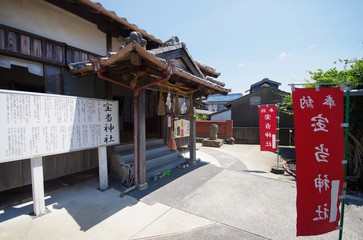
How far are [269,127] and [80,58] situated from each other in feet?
27.7

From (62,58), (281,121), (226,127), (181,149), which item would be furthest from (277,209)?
(281,121)

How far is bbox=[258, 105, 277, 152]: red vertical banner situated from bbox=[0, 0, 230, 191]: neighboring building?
395 cm

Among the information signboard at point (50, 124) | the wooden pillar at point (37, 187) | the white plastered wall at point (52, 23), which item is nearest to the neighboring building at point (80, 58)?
the white plastered wall at point (52, 23)

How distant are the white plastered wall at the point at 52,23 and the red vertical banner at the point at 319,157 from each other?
22.7ft

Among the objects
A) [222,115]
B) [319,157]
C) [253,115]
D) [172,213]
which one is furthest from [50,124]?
[222,115]

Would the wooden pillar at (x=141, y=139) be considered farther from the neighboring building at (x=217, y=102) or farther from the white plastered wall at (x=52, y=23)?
the neighboring building at (x=217, y=102)

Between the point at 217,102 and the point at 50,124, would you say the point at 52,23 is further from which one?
the point at 217,102

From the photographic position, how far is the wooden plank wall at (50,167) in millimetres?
4668

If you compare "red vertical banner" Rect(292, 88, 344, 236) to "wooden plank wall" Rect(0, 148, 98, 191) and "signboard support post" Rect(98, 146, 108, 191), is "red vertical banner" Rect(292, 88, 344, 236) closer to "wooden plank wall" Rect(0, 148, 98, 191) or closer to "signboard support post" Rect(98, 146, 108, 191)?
"signboard support post" Rect(98, 146, 108, 191)

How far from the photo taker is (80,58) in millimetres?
6141

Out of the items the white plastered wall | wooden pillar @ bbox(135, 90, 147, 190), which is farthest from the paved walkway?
the white plastered wall

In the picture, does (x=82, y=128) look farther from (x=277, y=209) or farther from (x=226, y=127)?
(x=226, y=127)

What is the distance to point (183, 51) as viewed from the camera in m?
7.15

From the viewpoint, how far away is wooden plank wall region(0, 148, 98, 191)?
4668mm
